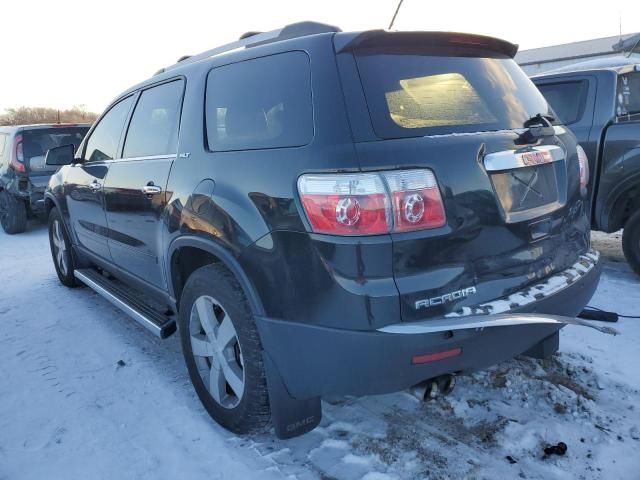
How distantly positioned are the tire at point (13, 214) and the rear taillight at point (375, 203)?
8.24m

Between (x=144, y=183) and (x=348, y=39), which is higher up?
(x=348, y=39)

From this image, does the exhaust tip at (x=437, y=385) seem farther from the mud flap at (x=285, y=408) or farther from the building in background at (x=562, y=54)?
the building in background at (x=562, y=54)

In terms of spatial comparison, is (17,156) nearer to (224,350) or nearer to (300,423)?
(224,350)

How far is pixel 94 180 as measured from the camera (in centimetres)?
392

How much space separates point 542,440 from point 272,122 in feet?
6.44

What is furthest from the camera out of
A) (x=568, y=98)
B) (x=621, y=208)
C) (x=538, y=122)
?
(x=568, y=98)

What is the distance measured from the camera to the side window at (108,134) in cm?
378

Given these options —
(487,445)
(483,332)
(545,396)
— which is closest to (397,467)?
(487,445)

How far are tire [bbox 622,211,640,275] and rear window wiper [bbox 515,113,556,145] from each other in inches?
93.4

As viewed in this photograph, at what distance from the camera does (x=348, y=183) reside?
187cm

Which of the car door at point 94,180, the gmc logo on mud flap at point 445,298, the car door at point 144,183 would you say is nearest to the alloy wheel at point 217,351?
the car door at point 144,183

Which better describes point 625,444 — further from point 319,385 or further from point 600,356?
point 319,385

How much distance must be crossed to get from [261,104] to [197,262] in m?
0.99

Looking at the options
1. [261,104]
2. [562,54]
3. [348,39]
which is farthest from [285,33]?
[562,54]
